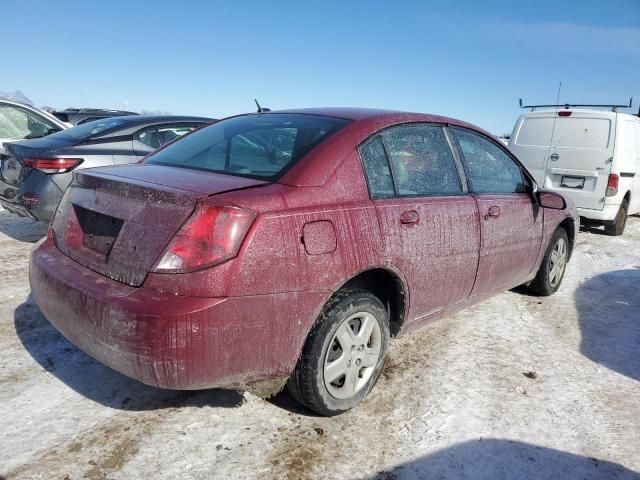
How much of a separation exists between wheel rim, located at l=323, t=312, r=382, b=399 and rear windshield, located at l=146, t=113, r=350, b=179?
2.85ft

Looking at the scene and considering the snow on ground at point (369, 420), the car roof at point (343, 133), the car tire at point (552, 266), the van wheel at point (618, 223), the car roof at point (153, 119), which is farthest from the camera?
the van wheel at point (618, 223)

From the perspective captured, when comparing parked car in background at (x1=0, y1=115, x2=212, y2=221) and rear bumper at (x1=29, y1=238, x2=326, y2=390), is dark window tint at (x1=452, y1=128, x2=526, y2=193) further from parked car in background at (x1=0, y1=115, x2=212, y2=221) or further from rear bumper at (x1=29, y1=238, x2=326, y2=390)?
parked car in background at (x1=0, y1=115, x2=212, y2=221)

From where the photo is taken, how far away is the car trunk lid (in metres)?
2.10

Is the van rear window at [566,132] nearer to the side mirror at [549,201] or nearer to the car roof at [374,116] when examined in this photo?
A: the side mirror at [549,201]

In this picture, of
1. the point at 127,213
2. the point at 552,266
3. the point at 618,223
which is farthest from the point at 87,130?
the point at 618,223

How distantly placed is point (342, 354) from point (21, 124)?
7.25m

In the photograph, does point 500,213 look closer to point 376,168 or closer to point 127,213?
point 376,168

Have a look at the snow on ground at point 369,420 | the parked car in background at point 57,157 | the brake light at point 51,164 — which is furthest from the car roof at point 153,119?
the snow on ground at point 369,420

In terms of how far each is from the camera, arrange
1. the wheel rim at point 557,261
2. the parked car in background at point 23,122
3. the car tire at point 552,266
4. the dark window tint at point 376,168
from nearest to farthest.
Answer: the dark window tint at point 376,168 → the car tire at point 552,266 → the wheel rim at point 557,261 → the parked car in background at point 23,122

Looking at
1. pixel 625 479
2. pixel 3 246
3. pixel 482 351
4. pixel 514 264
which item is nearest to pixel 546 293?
pixel 514 264

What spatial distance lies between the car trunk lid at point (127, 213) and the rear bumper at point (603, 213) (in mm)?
7003

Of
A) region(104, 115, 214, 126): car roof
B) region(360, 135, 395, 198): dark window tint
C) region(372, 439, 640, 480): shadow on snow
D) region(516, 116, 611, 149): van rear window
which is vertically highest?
region(516, 116, 611, 149): van rear window

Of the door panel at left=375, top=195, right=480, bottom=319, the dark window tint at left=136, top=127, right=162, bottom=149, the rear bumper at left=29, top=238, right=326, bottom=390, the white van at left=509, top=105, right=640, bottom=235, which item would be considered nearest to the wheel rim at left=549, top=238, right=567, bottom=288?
the door panel at left=375, top=195, right=480, bottom=319

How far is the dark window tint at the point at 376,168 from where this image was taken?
2637mm
